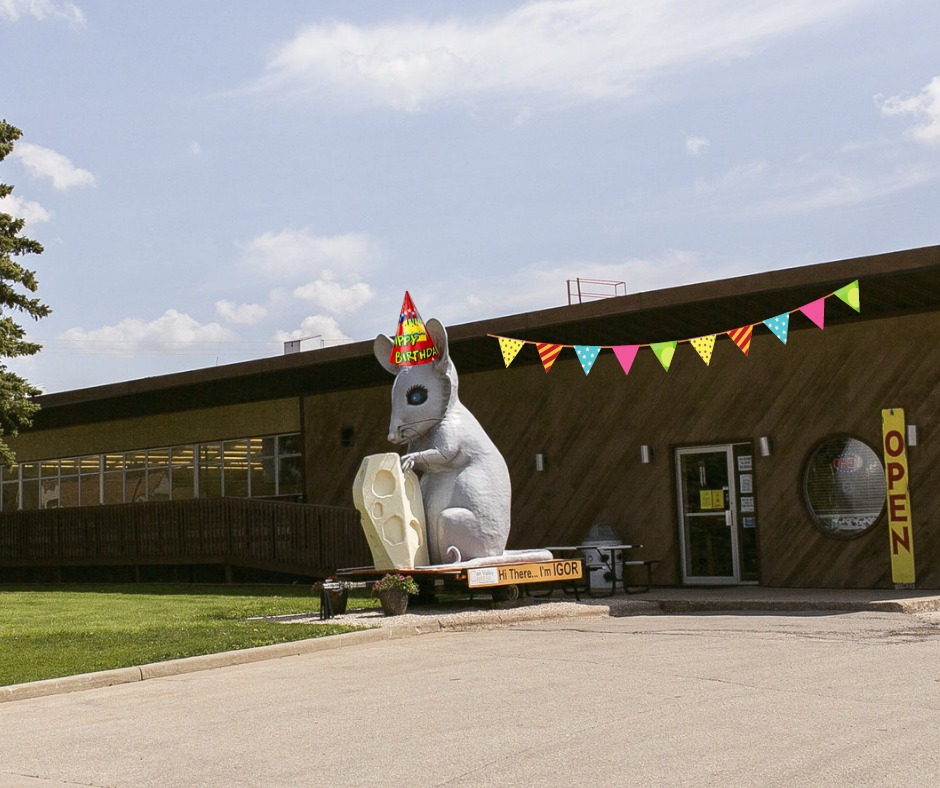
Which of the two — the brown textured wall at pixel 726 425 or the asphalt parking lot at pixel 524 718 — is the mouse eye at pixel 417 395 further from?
the asphalt parking lot at pixel 524 718

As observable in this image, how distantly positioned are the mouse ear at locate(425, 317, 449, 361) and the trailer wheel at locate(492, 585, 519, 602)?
119 inches

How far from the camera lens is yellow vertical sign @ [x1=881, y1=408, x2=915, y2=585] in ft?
52.4

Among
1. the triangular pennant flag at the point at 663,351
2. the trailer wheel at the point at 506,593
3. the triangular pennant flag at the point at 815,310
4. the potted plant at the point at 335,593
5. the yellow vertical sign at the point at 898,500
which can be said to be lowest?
the trailer wheel at the point at 506,593

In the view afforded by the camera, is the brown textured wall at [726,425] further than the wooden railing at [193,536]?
No

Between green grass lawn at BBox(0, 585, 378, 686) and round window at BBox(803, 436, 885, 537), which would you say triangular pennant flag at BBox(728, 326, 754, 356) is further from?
green grass lawn at BBox(0, 585, 378, 686)

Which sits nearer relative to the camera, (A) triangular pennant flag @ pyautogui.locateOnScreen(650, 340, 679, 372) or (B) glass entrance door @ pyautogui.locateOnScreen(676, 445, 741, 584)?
(A) triangular pennant flag @ pyautogui.locateOnScreen(650, 340, 679, 372)

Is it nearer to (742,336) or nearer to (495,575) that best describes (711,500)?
(742,336)

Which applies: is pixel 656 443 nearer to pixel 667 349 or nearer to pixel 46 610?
pixel 667 349

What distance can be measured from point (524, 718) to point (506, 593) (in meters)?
8.09

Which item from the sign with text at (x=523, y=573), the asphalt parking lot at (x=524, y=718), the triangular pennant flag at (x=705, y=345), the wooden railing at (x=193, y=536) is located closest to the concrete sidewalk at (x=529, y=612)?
the asphalt parking lot at (x=524, y=718)

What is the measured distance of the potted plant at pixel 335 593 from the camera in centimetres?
1398

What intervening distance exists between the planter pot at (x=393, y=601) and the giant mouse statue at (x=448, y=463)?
122 cm

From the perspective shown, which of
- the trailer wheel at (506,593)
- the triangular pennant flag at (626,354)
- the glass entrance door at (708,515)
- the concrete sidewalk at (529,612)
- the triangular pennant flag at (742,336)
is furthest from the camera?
the glass entrance door at (708,515)

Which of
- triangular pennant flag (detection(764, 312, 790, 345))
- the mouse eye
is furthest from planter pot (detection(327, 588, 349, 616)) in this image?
triangular pennant flag (detection(764, 312, 790, 345))
